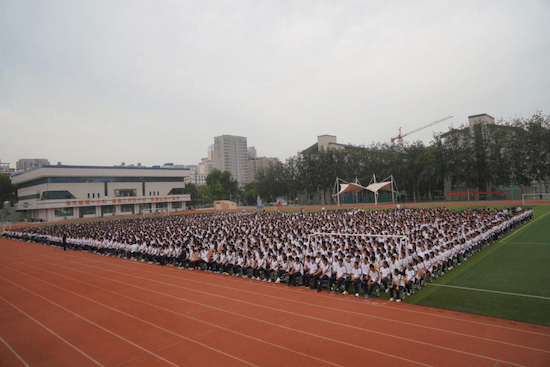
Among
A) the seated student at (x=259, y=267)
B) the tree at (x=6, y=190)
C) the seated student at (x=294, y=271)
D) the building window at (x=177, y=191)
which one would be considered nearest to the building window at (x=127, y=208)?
the building window at (x=177, y=191)

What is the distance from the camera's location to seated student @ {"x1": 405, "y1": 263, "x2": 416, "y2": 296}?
28.5 ft

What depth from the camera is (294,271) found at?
10.6m

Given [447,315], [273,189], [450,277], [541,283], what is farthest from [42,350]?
[273,189]

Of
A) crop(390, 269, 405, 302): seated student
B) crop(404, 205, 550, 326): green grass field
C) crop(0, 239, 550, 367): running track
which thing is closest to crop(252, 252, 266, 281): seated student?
crop(0, 239, 550, 367): running track

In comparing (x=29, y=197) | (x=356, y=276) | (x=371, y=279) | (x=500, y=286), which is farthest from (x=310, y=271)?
(x=29, y=197)

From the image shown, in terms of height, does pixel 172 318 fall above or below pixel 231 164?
below

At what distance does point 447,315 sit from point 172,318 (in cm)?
635

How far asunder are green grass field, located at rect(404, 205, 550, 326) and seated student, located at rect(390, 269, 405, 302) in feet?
0.93

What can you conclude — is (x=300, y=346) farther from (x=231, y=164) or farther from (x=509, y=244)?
(x=231, y=164)

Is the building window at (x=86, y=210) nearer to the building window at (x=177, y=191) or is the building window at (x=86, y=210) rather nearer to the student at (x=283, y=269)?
the building window at (x=177, y=191)

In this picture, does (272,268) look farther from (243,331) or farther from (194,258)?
(243,331)

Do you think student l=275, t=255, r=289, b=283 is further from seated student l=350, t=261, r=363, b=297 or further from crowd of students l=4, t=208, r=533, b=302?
seated student l=350, t=261, r=363, b=297

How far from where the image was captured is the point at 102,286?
11.3 m

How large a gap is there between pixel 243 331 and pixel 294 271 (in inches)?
156
